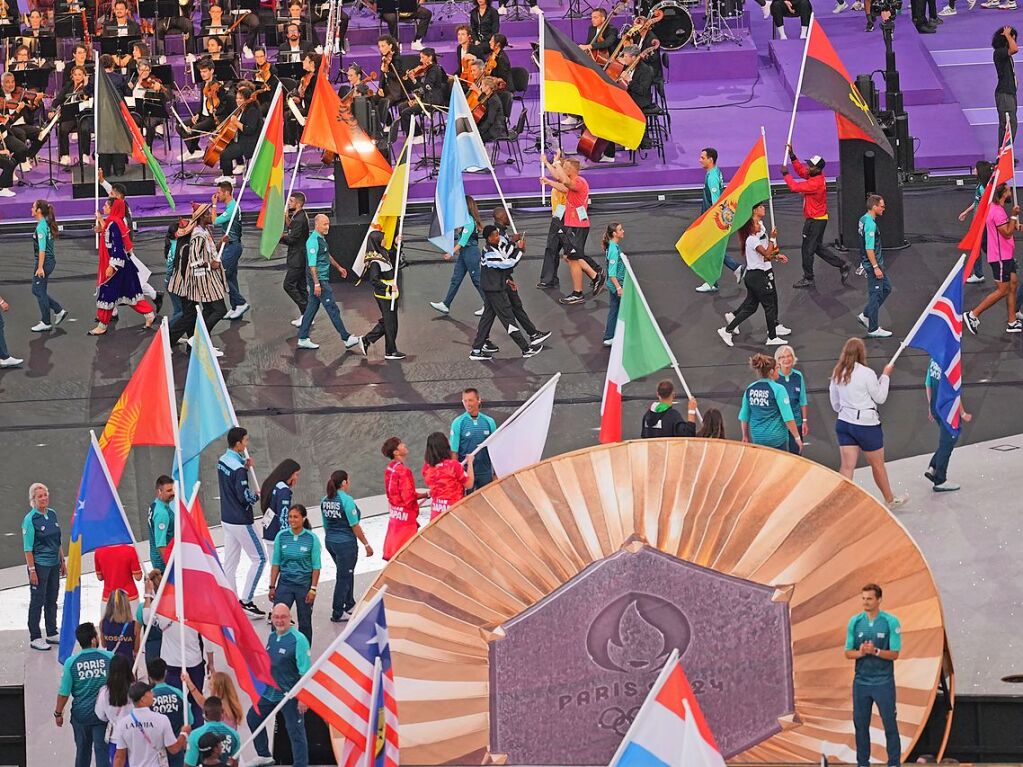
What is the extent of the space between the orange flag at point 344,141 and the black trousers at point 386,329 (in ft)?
8.40

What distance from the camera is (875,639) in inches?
436

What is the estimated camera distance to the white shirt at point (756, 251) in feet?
61.0

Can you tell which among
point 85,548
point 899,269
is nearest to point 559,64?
point 899,269

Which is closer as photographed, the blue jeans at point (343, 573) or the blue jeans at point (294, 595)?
the blue jeans at point (294, 595)

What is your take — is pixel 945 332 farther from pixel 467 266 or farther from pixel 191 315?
pixel 191 315

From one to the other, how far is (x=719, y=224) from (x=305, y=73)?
349 inches

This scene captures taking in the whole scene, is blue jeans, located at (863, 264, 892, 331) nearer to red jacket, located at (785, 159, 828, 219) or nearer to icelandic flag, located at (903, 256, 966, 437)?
Answer: red jacket, located at (785, 159, 828, 219)

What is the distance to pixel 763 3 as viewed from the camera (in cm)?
3058

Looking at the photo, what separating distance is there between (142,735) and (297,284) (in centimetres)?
920

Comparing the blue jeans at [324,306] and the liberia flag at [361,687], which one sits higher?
the liberia flag at [361,687]

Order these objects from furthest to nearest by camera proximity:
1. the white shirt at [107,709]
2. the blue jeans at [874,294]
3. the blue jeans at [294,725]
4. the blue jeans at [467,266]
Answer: the blue jeans at [467,266]
the blue jeans at [874,294]
the blue jeans at [294,725]
the white shirt at [107,709]

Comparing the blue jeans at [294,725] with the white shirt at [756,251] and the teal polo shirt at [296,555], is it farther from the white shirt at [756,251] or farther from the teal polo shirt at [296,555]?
the white shirt at [756,251]

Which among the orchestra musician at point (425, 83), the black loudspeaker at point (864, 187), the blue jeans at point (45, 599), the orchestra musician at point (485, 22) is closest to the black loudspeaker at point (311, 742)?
the blue jeans at point (45, 599)

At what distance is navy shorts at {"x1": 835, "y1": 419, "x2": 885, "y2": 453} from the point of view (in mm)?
14820
